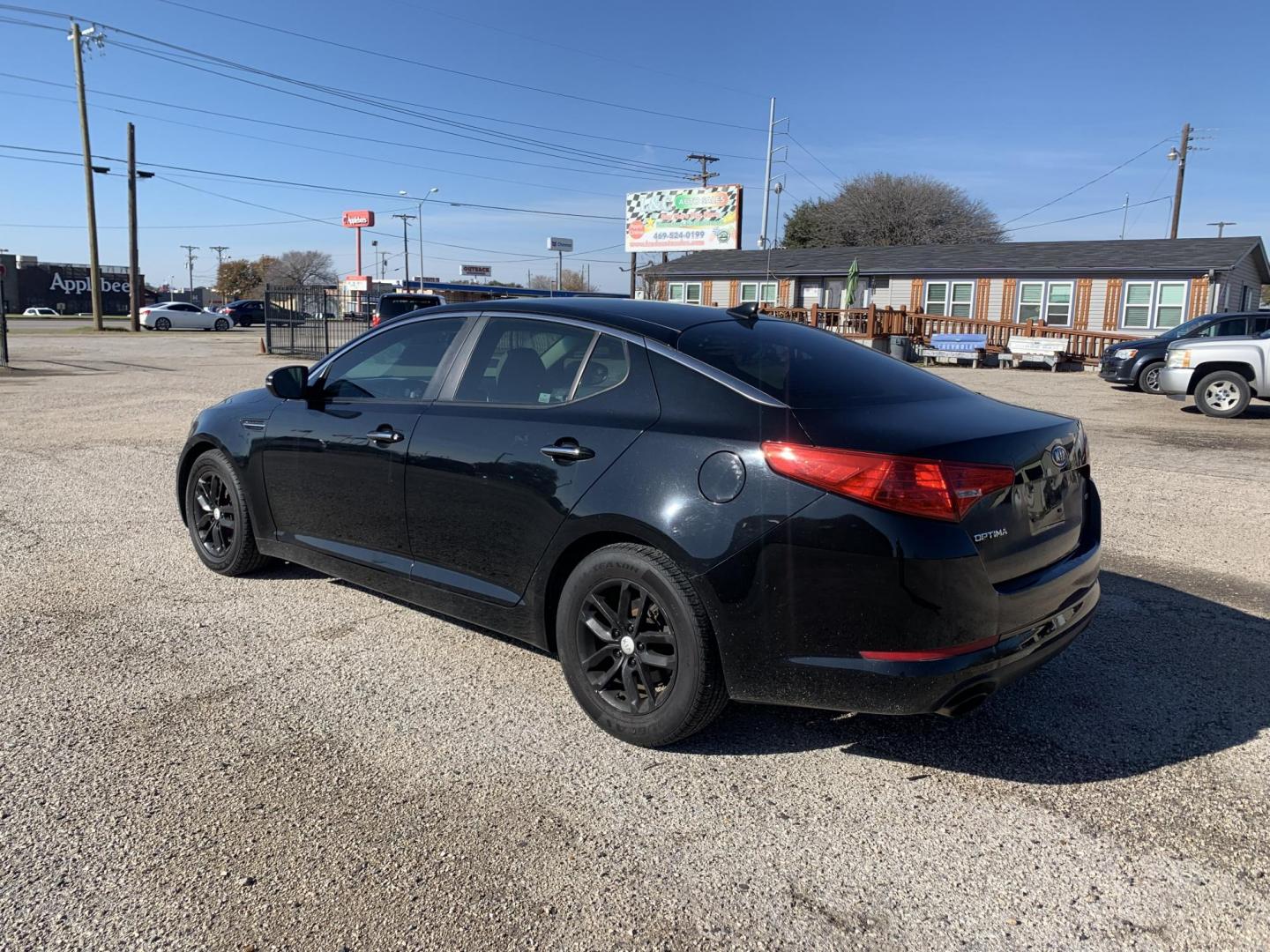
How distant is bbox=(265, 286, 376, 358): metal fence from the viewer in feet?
87.6

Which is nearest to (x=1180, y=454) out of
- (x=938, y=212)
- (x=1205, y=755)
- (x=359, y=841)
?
(x=1205, y=755)

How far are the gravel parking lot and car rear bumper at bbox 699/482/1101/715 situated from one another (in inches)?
15.7

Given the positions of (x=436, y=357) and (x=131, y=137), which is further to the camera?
(x=131, y=137)

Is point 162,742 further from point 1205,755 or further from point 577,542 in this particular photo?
point 1205,755

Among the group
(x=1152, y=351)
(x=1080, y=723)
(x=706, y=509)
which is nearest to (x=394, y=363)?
(x=706, y=509)

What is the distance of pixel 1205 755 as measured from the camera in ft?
11.0

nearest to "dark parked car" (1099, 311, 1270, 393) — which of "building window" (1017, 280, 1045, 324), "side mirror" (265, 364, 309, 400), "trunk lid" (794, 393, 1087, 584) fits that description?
"building window" (1017, 280, 1045, 324)

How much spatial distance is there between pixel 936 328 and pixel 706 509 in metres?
32.0

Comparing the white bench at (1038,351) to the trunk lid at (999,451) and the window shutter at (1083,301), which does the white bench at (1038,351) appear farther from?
the trunk lid at (999,451)

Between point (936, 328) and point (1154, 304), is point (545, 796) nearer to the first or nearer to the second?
point (936, 328)

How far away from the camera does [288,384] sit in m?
4.71

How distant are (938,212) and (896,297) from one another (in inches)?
1184

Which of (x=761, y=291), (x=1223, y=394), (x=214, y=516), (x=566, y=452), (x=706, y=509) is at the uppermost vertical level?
(x=761, y=291)

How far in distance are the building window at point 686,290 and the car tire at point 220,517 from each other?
38.4m
